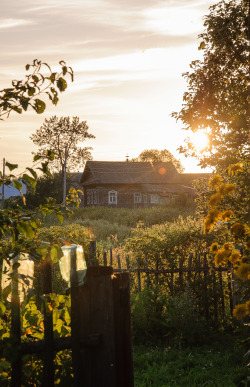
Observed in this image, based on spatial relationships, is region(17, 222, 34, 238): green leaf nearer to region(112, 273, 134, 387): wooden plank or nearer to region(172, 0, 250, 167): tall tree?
region(112, 273, 134, 387): wooden plank

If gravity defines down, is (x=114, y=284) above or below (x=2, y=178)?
below

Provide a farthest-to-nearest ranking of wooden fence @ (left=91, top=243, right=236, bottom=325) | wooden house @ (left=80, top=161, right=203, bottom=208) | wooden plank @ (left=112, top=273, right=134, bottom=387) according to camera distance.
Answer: wooden house @ (left=80, top=161, right=203, bottom=208) < wooden fence @ (left=91, top=243, right=236, bottom=325) < wooden plank @ (left=112, top=273, right=134, bottom=387)

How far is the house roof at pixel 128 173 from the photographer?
151 ft

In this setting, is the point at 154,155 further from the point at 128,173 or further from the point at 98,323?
the point at 98,323

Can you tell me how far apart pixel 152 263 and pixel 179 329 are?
1.83m

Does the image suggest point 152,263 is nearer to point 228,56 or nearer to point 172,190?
point 228,56

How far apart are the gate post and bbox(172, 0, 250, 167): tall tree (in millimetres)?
8553

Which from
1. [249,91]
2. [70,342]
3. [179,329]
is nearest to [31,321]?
[70,342]

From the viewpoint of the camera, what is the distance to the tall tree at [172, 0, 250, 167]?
37.1ft

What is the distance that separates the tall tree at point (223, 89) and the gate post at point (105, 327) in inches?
337

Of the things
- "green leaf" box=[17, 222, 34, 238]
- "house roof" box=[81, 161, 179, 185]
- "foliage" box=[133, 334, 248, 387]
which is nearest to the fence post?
"green leaf" box=[17, 222, 34, 238]

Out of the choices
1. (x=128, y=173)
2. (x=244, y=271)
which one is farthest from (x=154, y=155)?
(x=244, y=271)

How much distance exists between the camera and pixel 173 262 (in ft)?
27.9

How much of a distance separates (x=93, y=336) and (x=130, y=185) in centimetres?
4368
